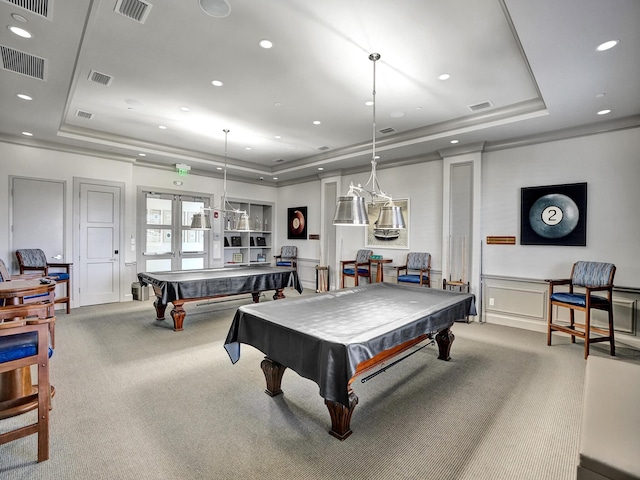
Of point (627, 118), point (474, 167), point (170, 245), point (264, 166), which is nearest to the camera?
point (627, 118)

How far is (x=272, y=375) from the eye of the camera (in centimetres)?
265

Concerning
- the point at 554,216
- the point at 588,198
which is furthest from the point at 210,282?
the point at 588,198

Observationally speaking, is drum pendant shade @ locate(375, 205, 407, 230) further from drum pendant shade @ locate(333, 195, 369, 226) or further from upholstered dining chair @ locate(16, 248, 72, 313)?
upholstered dining chair @ locate(16, 248, 72, 313)

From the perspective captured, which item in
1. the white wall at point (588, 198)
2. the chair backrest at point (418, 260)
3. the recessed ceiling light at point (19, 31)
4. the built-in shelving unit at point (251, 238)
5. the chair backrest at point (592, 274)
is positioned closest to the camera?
Result: the recessed ceiling light at point (19, 31)

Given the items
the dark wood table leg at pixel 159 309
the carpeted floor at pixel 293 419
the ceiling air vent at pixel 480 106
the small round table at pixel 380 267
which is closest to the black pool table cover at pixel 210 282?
the dark wood table leg at pixel 159 309

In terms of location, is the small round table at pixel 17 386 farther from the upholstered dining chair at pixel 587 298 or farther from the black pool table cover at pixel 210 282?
the upholstered dining chair at pixel 587 298

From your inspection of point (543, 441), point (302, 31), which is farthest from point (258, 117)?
point (543, 441)

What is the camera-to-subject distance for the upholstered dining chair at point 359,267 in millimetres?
6312

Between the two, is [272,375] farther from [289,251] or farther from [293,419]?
[289,251]

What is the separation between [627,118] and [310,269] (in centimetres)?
628

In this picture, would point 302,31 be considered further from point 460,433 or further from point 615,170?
point 615,170

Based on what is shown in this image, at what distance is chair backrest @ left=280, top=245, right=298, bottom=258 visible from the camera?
829 cm

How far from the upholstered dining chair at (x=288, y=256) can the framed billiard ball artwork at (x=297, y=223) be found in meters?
0.35

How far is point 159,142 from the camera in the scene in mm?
5871
